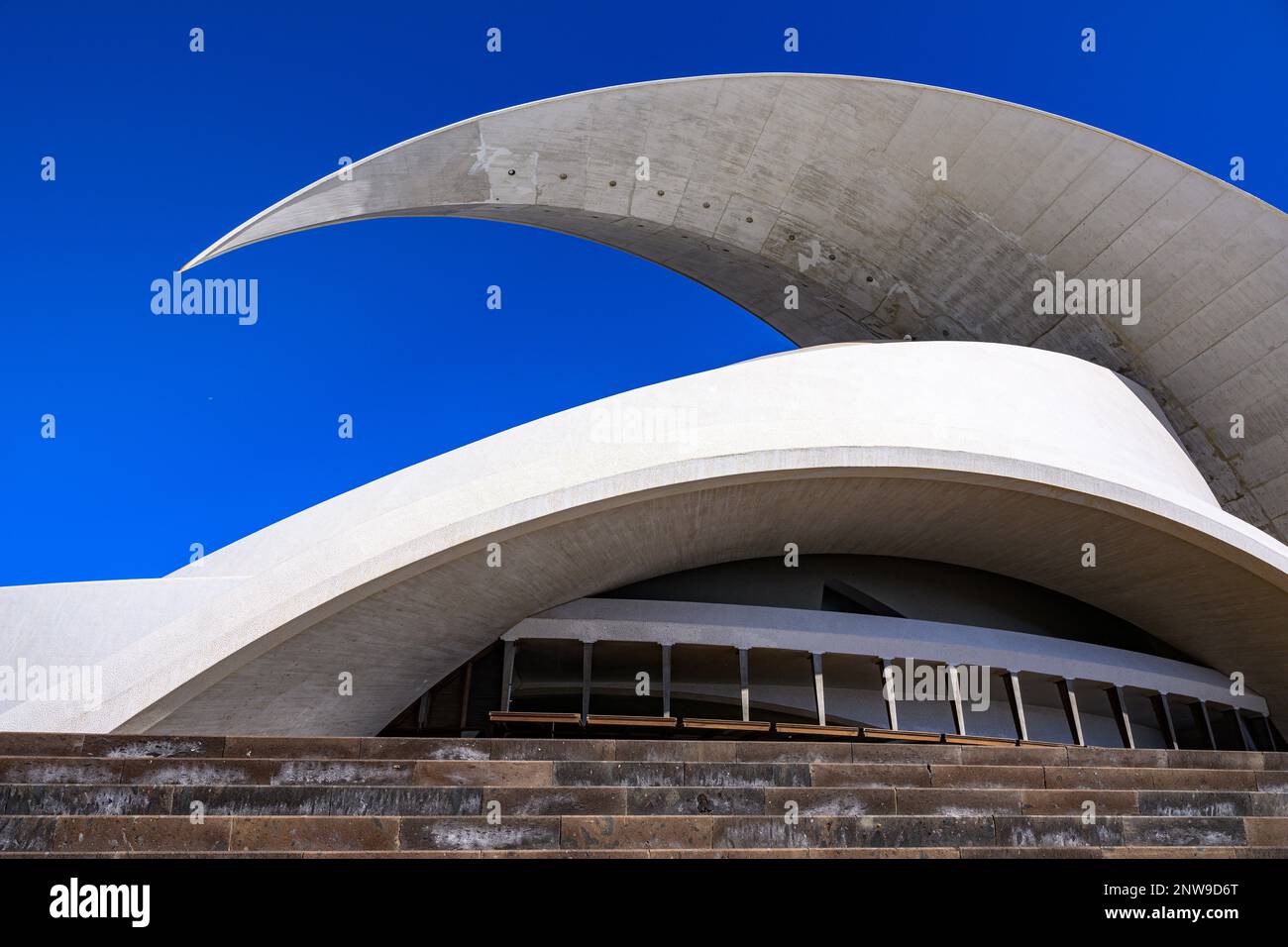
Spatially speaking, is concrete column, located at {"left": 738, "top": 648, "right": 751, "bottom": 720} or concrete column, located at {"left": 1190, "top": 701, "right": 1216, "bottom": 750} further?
concrete column, located at {"left": 1190, "top": 701, "right": 1216, "bottom": 750}

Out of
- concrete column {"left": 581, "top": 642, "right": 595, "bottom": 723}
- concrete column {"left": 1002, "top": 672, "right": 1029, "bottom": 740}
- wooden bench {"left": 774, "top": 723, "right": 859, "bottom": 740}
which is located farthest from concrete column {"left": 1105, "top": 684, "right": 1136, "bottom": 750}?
concrete column {"left": 581, "top": 642, "right": 595, "bottom": 723}

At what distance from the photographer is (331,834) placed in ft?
12.9

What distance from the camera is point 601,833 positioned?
4.05 meters

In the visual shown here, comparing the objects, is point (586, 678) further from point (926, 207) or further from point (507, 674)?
point (926, 207)

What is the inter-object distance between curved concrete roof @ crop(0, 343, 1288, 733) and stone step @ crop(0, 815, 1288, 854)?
3.53m

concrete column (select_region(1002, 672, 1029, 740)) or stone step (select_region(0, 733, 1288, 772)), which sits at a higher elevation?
stone step (select_region(0, 733, 1288, 772))

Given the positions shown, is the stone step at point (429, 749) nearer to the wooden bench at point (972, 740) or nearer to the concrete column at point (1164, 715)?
the wooden bench at point (972, 740)

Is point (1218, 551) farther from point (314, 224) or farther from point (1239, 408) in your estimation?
point (314, 224)

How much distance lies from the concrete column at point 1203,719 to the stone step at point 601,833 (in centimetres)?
1069

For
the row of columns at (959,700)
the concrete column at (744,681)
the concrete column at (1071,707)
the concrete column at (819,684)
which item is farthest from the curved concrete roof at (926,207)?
the concrete column at (744,681)

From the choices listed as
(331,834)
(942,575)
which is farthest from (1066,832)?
(942,575)

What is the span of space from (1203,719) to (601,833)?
43.6 feet

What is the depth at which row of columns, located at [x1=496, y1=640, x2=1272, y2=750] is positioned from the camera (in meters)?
11.0

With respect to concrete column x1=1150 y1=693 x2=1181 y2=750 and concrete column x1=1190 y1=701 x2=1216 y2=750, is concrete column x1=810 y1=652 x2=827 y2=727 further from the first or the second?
concrete column x1=1190 y1=701 x2=1216 y2=750
